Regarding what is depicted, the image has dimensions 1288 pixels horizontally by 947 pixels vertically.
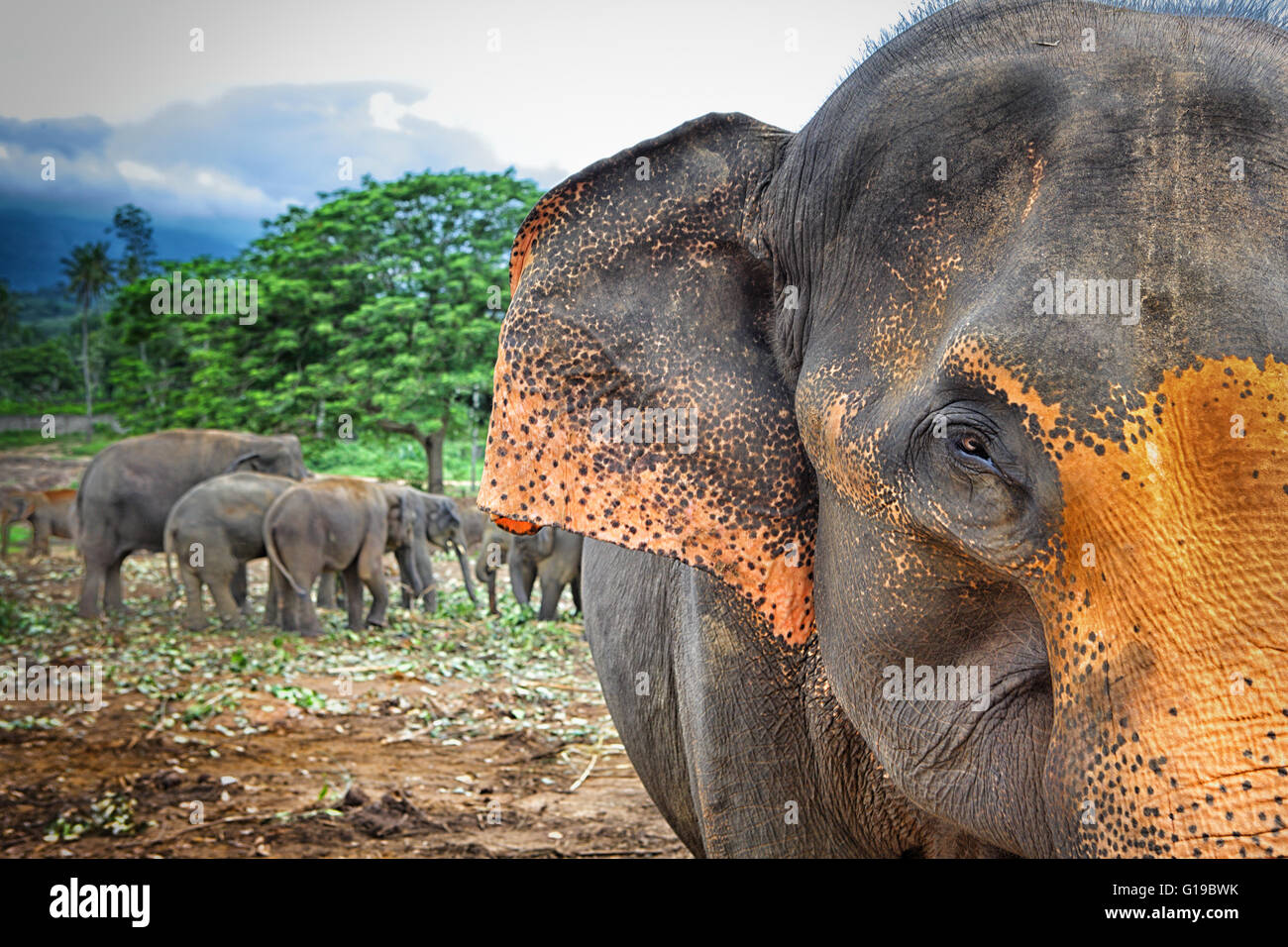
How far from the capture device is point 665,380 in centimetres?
185

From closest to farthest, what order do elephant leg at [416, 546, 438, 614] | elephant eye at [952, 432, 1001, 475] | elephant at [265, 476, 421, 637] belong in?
elephant eye at [952, 432, 1001, 475], elephant at [265, 476, 421, 637], elephant leg at [416, 546, 438, 614]

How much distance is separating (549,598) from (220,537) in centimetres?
314

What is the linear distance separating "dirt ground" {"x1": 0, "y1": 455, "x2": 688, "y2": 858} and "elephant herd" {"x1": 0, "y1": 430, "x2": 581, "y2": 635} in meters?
0.45

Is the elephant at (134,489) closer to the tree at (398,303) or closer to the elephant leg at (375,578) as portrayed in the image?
the elephant leg at (375,578)

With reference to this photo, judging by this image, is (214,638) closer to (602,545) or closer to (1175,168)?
(602,545)

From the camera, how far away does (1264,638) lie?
3.57 feet

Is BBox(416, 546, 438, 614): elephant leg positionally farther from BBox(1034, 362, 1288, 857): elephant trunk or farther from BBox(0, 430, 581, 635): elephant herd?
BBox(1034, 362, 1288, 857): elephant trunk

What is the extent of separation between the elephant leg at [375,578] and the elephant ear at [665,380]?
8.30 meters

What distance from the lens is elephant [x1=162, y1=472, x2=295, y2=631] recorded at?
941cm

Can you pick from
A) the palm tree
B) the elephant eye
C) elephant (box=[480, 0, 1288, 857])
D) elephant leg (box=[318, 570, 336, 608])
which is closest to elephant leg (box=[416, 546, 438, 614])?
elephant leg (box=[318, 570, 336, 608])

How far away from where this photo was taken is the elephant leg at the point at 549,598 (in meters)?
11.0

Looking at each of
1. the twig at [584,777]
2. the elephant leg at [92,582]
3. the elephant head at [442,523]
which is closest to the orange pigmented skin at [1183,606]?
Result: the twig at [584,777]

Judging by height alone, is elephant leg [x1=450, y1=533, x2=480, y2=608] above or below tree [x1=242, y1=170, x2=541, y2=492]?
below
